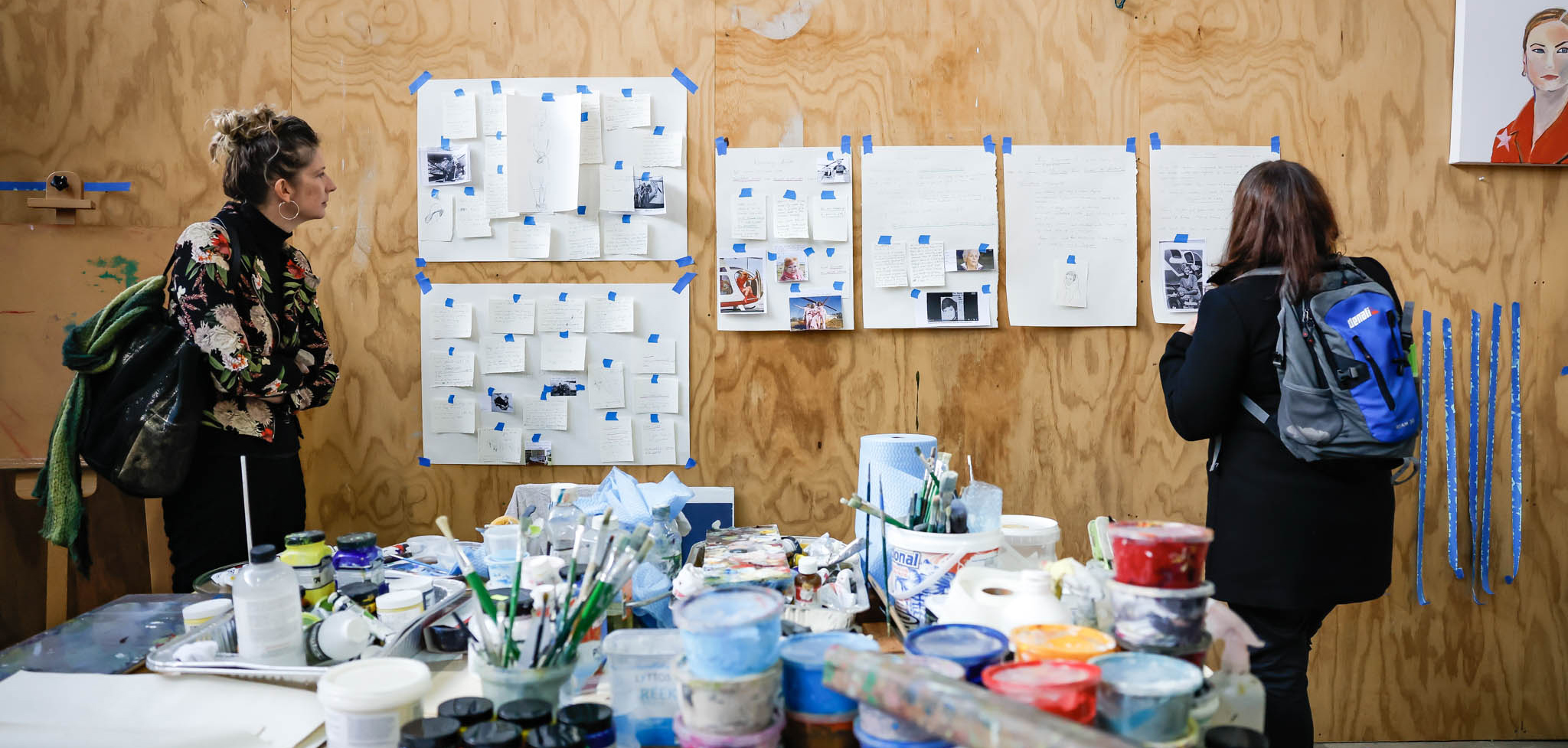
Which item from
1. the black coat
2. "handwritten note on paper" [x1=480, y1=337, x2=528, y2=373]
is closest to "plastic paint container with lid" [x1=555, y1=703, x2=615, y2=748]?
the black coat

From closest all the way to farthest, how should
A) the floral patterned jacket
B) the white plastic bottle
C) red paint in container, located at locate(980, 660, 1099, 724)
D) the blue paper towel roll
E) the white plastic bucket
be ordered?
1. red paint in container, located at locate(980, 660, 1099, 724)
2. the white plastic bottle
3. the white plastic bucket
4. the blue paper towel roll
5. the floral patterned jacket

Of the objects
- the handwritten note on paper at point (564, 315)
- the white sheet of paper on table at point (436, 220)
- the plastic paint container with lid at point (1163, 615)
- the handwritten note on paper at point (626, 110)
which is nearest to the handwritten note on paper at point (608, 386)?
the handwritten note on paper at point (564, 315)

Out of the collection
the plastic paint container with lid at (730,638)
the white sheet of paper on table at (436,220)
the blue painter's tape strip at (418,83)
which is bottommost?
the plastic paint container with lid at (730,638)

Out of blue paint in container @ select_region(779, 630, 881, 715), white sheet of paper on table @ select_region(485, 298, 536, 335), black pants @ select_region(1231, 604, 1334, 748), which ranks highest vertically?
white sheet of paper on table @ select_region(485, 298, 536, 335)

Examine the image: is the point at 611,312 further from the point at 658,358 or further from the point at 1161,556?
the point at 1161,556

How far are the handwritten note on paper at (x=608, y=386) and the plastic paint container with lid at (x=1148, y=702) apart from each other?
215 cm

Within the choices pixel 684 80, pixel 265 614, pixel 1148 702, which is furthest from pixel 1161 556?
pixel 684 80

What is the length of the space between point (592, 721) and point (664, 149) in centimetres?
214

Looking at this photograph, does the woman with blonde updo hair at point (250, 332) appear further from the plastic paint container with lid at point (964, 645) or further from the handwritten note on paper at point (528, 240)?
the plastic paint container with lid at point (964, 645)

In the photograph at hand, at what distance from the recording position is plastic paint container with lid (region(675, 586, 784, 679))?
0.89m

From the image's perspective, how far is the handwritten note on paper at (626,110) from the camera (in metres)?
2.79

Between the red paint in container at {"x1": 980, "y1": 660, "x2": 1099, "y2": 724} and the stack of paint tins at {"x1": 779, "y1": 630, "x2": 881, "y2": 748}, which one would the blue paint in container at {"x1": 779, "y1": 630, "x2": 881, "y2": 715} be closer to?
the stack of paint tins at {"x1": 779, "y1": 630, "x2": 881, "y2": 748}

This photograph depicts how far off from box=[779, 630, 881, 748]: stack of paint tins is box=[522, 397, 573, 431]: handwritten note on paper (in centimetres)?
201

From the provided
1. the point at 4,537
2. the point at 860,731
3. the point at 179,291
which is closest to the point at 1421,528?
the point at 860,731
